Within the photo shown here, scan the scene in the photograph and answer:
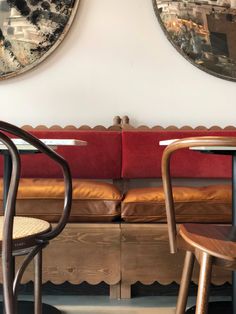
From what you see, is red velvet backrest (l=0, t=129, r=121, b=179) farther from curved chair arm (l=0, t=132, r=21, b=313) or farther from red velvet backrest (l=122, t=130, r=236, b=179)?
curved chair arm (l=0, t=132, r=21, b=313)

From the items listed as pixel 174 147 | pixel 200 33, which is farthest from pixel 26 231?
pixel 200 33

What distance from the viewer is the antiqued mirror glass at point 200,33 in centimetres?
286

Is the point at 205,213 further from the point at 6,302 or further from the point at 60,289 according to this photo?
the point at 6,302

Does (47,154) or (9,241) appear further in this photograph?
(47,154)

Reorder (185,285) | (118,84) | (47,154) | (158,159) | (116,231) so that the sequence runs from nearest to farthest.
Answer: (47,154)
(185,285)
(116,231)
(158,159)
(118,84)

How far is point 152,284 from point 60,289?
49cm

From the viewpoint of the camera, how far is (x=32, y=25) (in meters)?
2.85

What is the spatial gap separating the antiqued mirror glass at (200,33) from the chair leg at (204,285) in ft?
6.71

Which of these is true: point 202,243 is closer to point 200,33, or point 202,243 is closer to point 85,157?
point 85,157

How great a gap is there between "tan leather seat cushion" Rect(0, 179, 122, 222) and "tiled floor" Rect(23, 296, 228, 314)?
0.42m

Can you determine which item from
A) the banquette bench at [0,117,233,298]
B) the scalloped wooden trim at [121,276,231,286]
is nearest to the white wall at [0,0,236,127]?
the banquette bench at [0,117,233,298]

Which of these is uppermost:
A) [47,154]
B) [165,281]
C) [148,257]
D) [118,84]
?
[118,84]

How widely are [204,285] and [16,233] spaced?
539 mm

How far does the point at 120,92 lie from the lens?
9.57 ft
